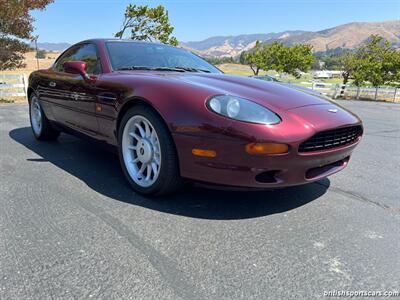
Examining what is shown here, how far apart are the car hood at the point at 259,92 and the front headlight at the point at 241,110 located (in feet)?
0.27

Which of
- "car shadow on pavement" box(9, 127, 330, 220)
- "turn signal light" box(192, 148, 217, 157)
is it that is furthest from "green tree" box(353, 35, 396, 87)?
"turn signal light" box(192, 148, 217, 157)

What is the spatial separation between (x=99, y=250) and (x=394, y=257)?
1.74 m

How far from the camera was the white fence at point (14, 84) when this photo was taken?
1230 centimetres

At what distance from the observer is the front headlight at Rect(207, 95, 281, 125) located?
2.29m

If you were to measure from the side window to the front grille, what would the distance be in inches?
83.8

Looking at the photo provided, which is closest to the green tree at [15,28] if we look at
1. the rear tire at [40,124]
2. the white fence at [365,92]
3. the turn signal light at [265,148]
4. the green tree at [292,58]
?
the rear tire at [40,124]

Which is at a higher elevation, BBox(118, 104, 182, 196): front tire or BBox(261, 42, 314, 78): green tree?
BBox(261, 42, 314, 78): green tree

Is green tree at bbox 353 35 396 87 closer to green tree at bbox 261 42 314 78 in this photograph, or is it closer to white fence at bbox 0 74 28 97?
green tree at bbox 261 42 314 78

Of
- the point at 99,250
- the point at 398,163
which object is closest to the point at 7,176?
the point at 99,250

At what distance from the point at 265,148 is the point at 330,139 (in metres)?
0.61

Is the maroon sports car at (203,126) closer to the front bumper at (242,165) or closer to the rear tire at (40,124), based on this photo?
the front bumper at (242,165)

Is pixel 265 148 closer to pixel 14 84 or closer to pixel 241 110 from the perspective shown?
pixel 241 110

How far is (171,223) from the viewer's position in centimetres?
242

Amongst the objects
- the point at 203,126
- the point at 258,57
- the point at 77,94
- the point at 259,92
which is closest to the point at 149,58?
the point at 77,94
